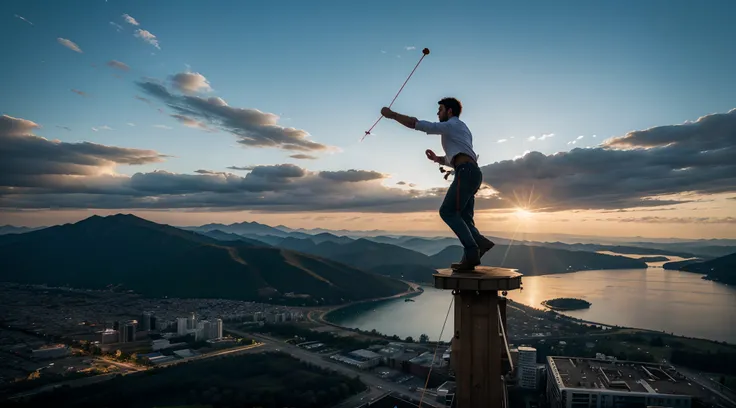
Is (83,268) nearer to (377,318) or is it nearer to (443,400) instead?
(377,318)

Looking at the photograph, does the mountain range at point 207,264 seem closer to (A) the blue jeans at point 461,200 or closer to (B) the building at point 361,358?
(B) the building at point 361,358

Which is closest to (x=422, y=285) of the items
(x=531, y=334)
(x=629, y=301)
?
(x=629, y=301)


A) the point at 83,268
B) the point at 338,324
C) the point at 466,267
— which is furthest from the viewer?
the point at 83,268

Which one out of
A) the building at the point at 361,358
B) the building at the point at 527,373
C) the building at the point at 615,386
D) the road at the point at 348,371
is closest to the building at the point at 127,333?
the road at the point at 348,371

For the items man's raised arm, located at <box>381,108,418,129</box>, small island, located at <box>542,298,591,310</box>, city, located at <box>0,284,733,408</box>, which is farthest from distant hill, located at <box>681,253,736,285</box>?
man's raised arm, located at <box>381,108,418,129</box>

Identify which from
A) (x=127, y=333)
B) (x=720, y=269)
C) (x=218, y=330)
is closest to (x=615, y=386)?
(x=218, y=330)

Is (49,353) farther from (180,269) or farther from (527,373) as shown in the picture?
(180,269)

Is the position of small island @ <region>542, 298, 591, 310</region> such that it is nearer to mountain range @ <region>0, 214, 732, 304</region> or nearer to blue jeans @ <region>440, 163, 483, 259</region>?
mountain range @ <region>0, 214, 732, 304</region>
